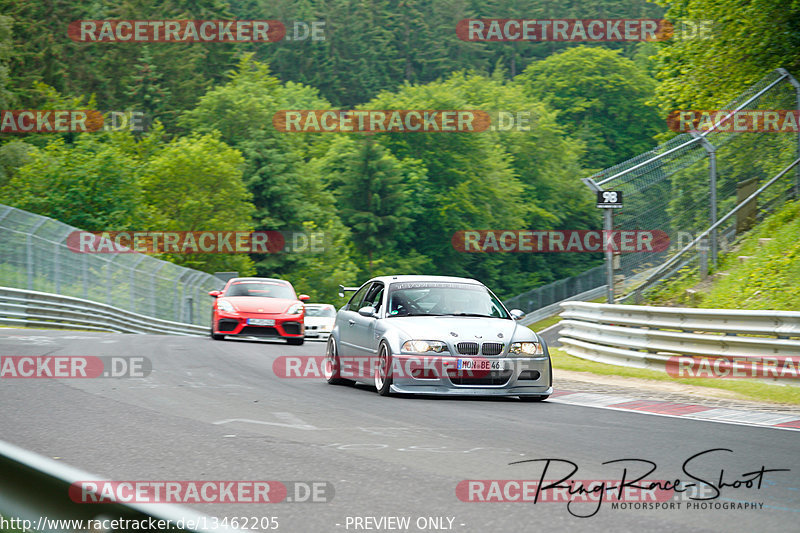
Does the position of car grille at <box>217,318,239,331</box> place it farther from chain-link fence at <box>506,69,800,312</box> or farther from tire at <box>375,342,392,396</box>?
tire at <box>375,342,392,396</box>

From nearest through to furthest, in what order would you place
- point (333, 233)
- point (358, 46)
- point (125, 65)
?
point (333, 233) → point (125, 65) → point (358, 46)

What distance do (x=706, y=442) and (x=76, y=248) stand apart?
23.9 metres

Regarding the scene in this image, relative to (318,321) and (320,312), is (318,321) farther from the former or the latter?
Answer: (320,312)

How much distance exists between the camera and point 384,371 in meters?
11.2

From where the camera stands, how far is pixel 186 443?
24.0ft

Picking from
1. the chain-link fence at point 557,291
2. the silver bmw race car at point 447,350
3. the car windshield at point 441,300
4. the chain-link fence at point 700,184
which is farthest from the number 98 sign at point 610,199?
the chain-link fence at point 557,291

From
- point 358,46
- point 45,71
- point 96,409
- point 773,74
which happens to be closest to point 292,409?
point 96,409

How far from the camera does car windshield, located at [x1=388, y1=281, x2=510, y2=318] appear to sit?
12.1 m

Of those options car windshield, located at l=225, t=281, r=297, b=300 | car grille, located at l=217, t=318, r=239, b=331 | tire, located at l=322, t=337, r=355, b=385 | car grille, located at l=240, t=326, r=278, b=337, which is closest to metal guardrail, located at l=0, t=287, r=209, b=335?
car windshield, located at l=225, t=281, r=297, b=300

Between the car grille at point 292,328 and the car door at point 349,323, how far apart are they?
29.5 feet

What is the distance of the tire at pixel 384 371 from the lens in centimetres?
1112

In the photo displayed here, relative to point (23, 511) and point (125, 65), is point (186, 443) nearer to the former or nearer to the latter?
point (23, 511)

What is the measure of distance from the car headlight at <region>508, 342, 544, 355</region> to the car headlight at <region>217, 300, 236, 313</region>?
41.2ft

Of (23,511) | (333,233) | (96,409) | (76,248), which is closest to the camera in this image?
(23,511)
